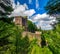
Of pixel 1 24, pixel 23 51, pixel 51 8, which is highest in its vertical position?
pixel 51 8

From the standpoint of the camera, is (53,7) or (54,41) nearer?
(54,41)

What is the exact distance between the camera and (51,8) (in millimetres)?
19453

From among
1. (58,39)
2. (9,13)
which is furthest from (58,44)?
(9,13)

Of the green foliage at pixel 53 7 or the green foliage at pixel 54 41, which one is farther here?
the green foliage at pixel 53 7

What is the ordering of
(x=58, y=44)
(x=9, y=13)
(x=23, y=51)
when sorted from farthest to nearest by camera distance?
(x=23, y=51) < (x=9, y=13) < (x=58, y=44)

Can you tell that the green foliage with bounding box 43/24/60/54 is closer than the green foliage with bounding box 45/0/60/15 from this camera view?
Yes

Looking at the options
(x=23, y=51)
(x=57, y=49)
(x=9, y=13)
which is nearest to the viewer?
(x=57, y=49)

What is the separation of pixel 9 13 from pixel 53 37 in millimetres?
8905

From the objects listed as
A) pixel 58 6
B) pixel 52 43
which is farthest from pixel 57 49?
pixel 58 6

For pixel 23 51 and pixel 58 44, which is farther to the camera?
pixel 23 51

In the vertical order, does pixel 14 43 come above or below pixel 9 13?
below

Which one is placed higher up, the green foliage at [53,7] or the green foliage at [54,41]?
the green foliage at [53,7]

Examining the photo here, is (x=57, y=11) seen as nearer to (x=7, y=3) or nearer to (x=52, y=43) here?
(x=7, y=3)

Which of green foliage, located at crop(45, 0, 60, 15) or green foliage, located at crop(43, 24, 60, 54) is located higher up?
green foliage, located at crop(45, 0, 60, 15)
